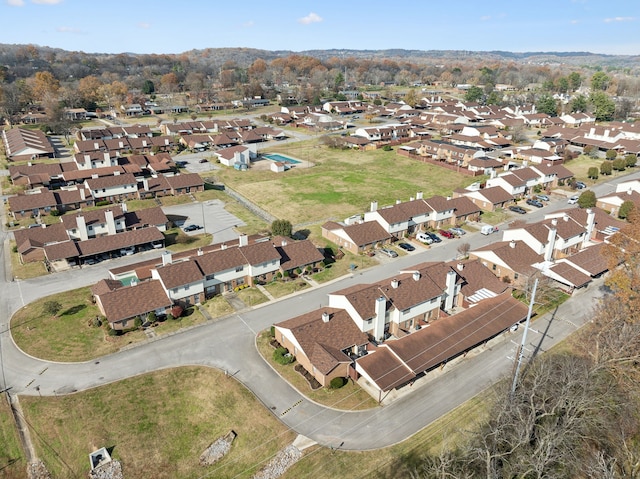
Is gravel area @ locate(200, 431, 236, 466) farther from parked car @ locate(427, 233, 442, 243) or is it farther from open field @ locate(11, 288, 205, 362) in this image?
parked car @ locate(427, 233, 442, 243)

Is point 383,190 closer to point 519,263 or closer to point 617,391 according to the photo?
point 519,263

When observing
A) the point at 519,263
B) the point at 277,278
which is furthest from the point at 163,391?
the point at 519,263

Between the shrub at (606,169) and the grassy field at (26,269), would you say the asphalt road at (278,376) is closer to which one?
the grassy field at (26,269)

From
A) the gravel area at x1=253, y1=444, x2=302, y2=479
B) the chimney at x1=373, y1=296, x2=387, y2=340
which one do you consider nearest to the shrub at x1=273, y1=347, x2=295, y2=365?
the chimney at x1=373, y1=296, x2=387, y2=340

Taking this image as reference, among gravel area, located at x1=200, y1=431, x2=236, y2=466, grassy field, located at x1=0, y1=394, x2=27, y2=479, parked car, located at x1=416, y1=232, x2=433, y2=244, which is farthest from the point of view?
parked car, located at x1=416, y1=232, x2=433, y2=244

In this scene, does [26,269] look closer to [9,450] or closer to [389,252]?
[9,450]

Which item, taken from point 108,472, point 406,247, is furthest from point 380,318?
point 108,472

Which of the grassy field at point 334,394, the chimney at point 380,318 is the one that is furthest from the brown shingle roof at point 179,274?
→ the chimney at point 380,318
